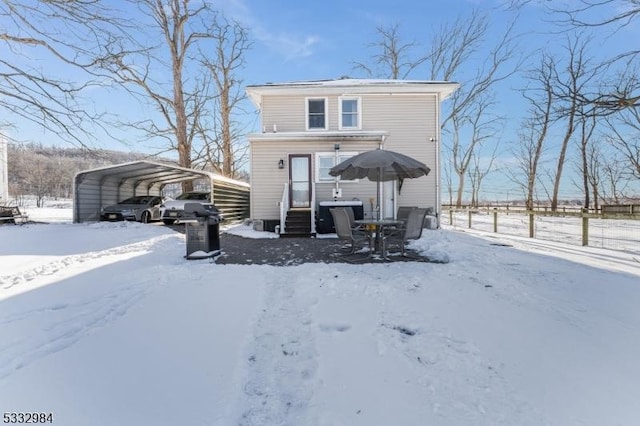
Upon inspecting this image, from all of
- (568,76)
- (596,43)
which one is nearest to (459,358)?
(568,76)

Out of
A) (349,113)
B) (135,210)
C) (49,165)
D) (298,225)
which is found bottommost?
(298,225)

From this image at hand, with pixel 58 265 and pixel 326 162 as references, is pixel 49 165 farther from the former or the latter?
pixel 58 265

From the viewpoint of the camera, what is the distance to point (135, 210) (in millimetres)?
14180

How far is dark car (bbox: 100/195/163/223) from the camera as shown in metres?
→ 14.0

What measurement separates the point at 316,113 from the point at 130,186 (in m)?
12.9

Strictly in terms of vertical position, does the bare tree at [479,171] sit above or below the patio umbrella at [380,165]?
above

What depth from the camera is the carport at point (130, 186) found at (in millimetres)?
13438

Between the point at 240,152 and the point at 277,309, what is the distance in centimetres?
2329

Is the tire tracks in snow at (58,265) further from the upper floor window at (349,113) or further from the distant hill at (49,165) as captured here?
the upper floor window at (349,113)

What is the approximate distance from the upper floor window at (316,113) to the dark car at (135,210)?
28.8 ft

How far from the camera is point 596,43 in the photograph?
5590 millimetres

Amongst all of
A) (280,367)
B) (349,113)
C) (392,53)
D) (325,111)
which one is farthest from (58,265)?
(392,53)

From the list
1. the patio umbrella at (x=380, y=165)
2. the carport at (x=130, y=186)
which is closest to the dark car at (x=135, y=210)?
the carport at (x=130, y=186)

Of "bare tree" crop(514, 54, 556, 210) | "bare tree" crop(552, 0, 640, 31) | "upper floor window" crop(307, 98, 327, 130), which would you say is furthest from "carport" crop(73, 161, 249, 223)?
"bare tree" crop(552, 0, 640, 31)
